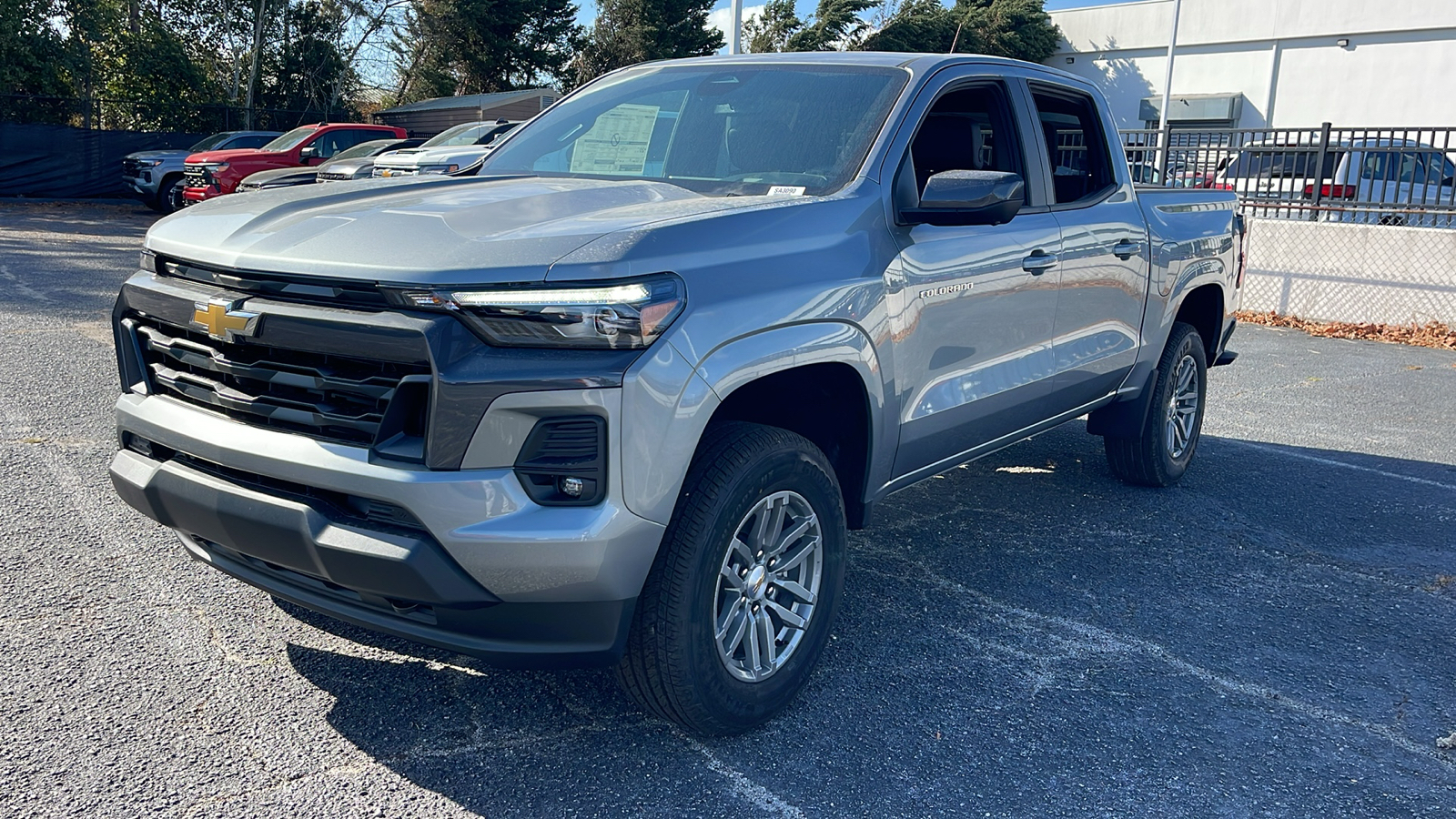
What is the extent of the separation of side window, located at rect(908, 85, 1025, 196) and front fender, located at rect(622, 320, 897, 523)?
1.46 meters

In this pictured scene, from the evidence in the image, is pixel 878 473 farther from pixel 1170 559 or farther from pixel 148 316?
pixel 148 316

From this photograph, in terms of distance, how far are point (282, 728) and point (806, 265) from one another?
1.92 m

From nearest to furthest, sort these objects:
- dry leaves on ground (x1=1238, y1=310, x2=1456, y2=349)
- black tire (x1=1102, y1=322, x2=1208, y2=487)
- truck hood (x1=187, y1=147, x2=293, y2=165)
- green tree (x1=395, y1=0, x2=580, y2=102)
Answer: black tire (x1=1102, y1=322, x2=1208, y2=487), dry leaves on ground (x1=1238, y1=310, x2=1456, y2=349), truck hood (x1=187, y1=147, x2=293, y2=165), green tree (x1=395, y1=0, x2=580, y2=102)

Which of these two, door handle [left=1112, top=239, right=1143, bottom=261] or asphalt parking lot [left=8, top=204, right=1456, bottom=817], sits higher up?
door handle [left=1112, top=239, right=1143, bottom=261]

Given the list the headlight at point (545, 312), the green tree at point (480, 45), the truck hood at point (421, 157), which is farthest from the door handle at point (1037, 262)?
the green tree at point (480, 45)

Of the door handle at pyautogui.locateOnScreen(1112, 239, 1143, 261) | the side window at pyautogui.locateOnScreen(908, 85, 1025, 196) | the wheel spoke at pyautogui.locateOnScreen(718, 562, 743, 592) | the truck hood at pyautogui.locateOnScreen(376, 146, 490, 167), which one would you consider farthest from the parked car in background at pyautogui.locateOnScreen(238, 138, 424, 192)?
the wheel spoke at pyautogui.locateOnScreen(718, 562, 743, 592)

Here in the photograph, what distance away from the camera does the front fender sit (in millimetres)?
2666

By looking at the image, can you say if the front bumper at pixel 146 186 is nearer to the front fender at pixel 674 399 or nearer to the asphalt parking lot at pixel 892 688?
the asphalt parking lot at pixel 892 688

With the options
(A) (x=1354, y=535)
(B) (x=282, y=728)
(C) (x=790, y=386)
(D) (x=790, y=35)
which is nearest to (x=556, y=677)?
(B) (x=282, y=728)

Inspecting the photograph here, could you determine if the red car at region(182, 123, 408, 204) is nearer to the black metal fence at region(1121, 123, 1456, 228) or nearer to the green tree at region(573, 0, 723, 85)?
the black metal fence at region(1121, 123, 1456, 228)

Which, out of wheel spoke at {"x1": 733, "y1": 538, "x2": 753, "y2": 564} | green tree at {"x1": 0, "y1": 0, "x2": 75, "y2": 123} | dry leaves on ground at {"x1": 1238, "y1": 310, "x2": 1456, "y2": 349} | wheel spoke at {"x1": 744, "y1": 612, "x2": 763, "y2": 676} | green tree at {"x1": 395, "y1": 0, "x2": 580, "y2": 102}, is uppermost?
green tree at {"x1": 395, "y1": 0, "x2": 580, "y2": 102}

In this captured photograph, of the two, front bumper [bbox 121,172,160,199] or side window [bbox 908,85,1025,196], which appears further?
front bumper [bbox 121,172,160,199]

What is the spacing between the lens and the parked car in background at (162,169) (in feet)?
70.3

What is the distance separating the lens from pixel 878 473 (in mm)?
3650
